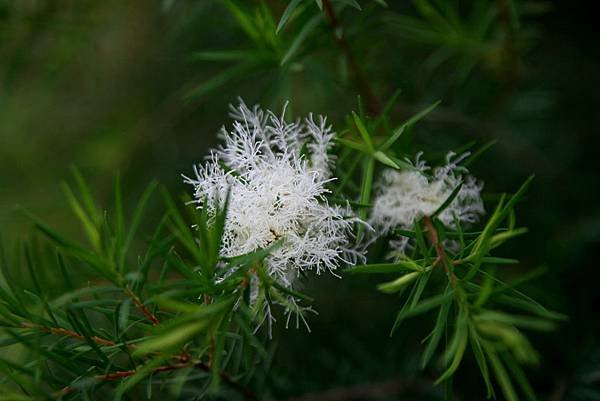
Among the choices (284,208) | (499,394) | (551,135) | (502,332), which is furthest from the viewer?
(551,135)

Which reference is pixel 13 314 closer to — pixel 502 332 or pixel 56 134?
pixel 502 332

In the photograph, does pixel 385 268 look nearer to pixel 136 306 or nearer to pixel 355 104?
pixel 136 306

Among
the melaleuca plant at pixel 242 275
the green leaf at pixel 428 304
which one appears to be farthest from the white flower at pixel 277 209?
the green leaf at pixel 428 304

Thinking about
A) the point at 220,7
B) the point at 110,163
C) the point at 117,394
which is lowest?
the point at 117,394

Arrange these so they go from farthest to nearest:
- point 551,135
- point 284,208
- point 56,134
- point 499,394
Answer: point 56,134 → point 551,135 → point 499,394 → point 284,208

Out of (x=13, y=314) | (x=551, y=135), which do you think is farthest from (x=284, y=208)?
(x=551, y=135)

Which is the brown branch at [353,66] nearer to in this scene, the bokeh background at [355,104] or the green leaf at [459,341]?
the bokeh background at [355,104]
